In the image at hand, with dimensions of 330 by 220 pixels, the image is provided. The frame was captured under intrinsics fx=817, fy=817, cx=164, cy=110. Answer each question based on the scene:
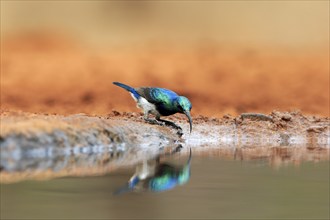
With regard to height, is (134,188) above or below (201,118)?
below

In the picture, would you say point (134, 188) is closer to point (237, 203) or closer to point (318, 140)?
point (237, 203)

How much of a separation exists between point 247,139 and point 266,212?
6318 millimetres

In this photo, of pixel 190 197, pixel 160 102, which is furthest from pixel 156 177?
pixel 160 102

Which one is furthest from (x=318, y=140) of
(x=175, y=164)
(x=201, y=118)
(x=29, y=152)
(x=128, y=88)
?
(x=29, y=152)

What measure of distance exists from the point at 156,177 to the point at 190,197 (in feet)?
3.50

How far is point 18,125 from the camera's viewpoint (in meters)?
8.01

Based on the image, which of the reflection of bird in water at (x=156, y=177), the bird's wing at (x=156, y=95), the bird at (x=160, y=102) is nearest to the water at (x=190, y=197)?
the reflection of bird in water at (x=156, y=177)

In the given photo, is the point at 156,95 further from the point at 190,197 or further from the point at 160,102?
the point at 190,197

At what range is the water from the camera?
4816 millimetres

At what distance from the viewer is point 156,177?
21.7ft

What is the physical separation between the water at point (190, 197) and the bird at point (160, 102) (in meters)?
2.55

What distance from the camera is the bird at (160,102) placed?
9961mm

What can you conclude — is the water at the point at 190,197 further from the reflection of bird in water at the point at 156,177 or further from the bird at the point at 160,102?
the bird at the point at 160,102

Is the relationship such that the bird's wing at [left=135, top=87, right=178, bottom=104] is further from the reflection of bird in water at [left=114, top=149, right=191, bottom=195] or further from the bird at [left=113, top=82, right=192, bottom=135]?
the reflection of bird in water at [left=114, top=149, right=191, bottom=195]
